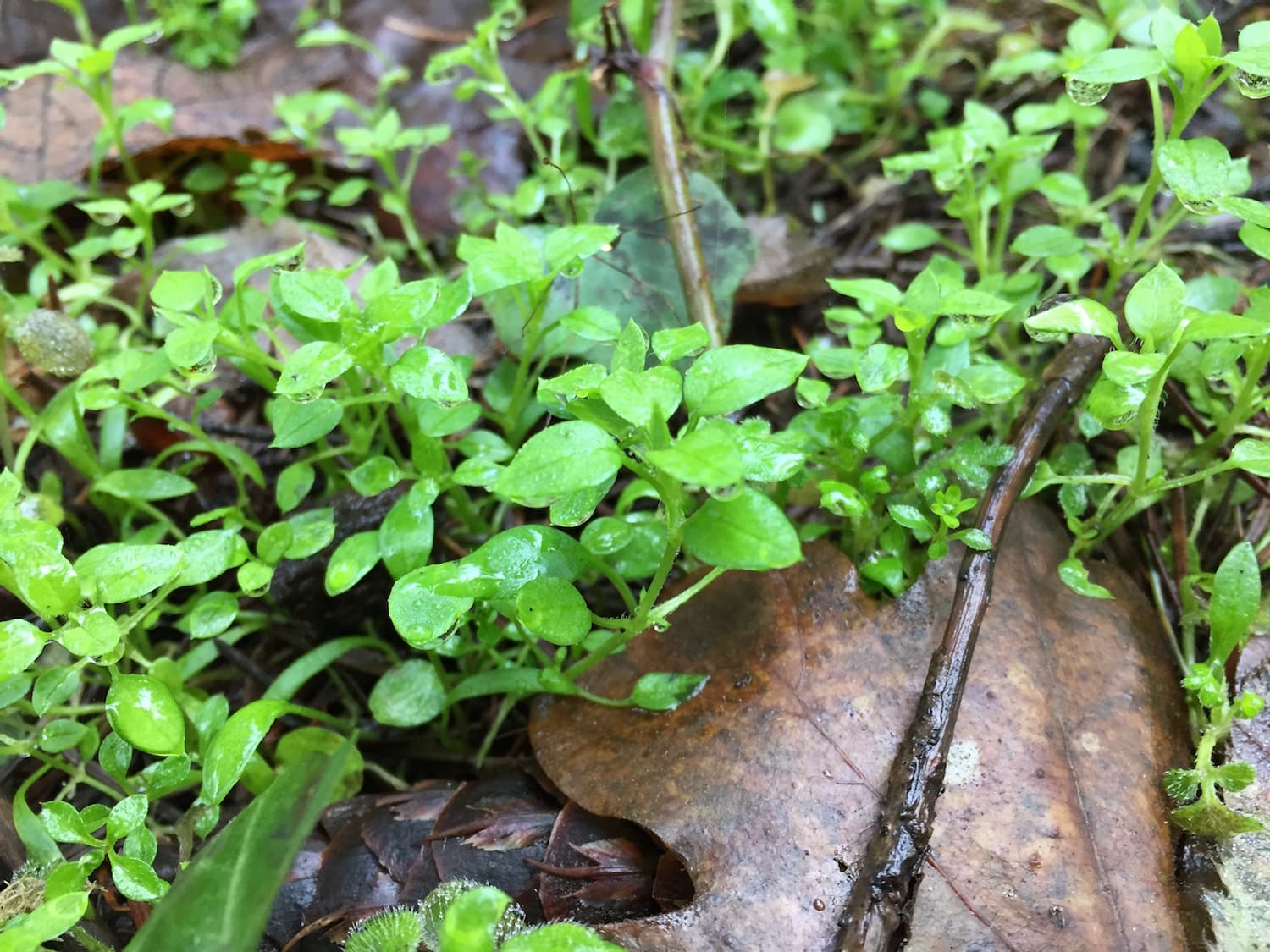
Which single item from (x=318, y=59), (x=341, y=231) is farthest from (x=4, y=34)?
(x=341, y=231)

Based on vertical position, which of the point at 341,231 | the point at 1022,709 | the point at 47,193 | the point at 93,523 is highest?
the point at 47,193

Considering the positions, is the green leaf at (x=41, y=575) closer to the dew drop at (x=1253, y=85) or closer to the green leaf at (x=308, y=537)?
the green leaf at (x=308, y=537)

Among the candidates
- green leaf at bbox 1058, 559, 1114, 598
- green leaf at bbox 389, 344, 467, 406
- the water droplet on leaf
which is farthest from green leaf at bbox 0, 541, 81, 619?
green leaf at bbox 1058, 559, 1114, 598

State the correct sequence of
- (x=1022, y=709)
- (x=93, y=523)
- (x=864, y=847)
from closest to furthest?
(x=864, y=847) < (x=1022, y=709) < (x=93, y=523)

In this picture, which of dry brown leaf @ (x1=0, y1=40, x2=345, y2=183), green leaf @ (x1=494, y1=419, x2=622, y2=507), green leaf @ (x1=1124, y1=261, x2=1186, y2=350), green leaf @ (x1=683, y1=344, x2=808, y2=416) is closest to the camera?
green leaf @ (x1=494, y1=419, x2=622, y2=507)

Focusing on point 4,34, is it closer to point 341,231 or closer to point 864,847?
point 341,231

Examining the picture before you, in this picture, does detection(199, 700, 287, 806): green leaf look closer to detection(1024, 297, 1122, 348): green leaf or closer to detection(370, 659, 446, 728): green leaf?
detection(370, 659, 446, 728): green leaf

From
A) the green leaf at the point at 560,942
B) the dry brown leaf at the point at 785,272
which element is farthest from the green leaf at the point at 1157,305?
the green leaf at the point at 560,942
